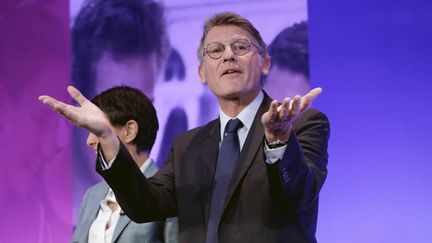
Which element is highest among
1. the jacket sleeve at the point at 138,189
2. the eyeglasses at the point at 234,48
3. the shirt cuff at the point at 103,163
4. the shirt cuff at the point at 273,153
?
A: the eyeglasses at the point at 234,48

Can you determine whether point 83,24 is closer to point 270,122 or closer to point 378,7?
point 378,7

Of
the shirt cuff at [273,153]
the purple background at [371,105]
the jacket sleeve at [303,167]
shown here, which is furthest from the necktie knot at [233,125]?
the purple background at [371,105]

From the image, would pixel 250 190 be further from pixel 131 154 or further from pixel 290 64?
pixel 290 64

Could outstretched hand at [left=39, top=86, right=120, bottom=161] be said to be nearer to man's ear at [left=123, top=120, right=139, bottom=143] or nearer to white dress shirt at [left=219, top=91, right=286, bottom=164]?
white dress shirt at [left=219, top=91, right=286, bottom=164]

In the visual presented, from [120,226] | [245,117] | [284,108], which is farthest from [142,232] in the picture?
[284,108]

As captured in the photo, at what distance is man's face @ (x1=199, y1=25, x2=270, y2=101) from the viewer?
1.75 meters

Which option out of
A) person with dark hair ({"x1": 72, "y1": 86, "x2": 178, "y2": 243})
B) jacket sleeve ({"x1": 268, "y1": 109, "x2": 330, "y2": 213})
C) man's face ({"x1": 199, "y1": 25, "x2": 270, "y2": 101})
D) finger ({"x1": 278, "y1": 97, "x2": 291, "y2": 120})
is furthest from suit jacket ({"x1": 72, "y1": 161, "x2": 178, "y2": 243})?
finger ({"x1": 278, "y1": 97, "x2": 291, "y2": 120})

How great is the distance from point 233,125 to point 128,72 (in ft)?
5.20

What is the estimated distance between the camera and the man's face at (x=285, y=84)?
9.45ft

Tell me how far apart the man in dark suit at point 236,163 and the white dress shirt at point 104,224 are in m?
0.43

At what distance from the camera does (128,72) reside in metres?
3.19

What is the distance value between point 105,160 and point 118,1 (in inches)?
73.9

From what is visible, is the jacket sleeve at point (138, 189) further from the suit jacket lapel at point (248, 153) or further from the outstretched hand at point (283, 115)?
the outstretched hand at point (283, 115)

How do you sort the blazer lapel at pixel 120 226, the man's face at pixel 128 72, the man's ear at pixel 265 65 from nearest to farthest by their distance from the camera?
the man's ear at pixel 265 65 < the blazer lapel at pixel 120 226 < the man's face at pixel 128 72
